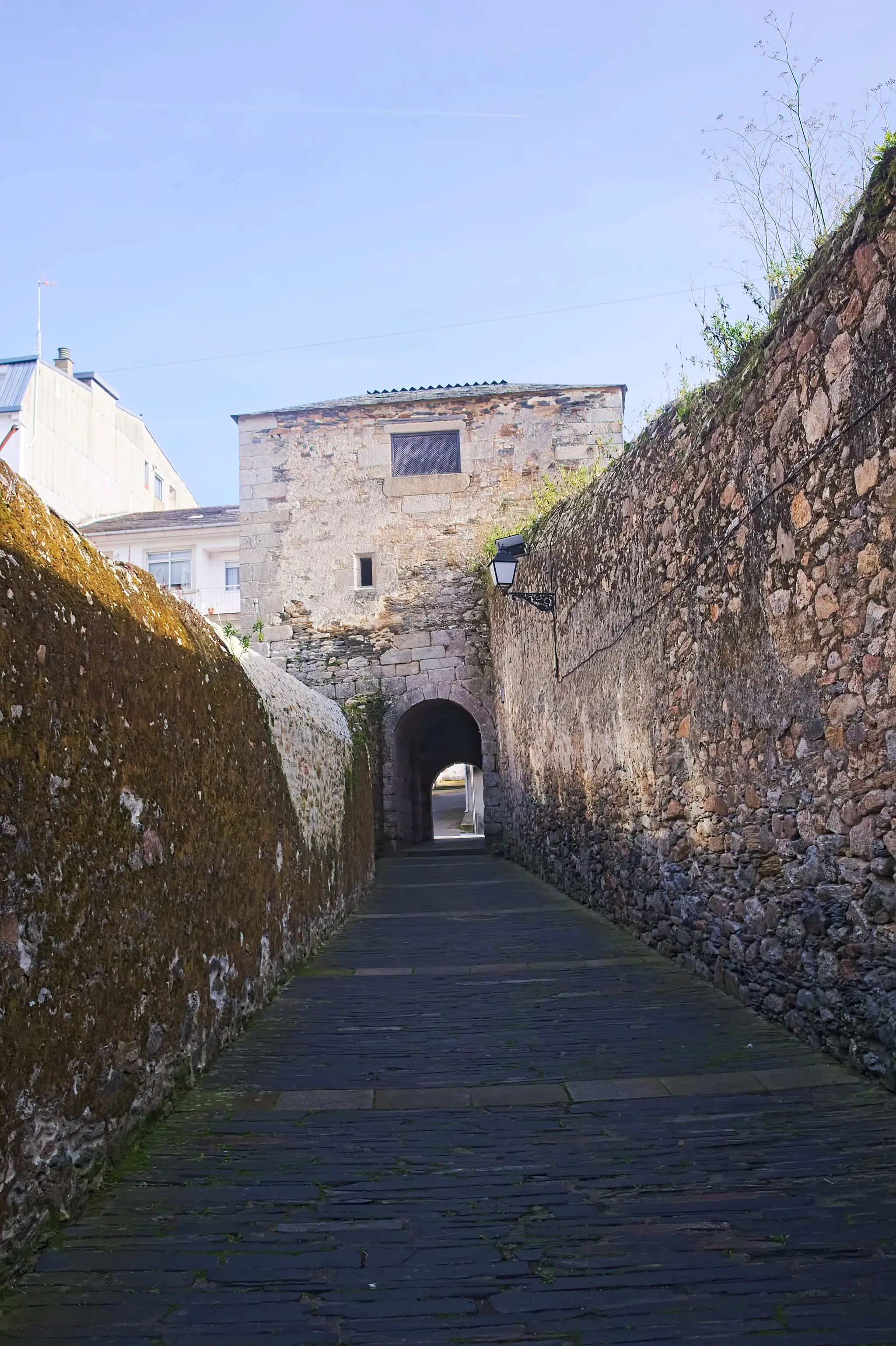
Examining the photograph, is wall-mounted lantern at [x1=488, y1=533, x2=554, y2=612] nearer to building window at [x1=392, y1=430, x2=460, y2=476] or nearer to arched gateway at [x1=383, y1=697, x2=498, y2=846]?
arched gateway at [x1=383, y1=697, x2=498, y2=846]

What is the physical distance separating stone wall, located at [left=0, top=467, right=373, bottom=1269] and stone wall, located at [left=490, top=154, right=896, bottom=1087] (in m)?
2.52

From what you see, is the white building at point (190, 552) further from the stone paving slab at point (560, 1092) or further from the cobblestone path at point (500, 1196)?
the stone paving slab at point (560, 1092)

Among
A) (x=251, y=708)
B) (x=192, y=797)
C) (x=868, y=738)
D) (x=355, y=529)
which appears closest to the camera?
(x=868, y=738)

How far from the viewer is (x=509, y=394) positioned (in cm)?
1673

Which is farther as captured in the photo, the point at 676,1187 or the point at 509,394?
the point at 509,394

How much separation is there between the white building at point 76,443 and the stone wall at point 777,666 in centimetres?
1710

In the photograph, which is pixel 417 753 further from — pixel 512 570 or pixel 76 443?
Answer: pixel 76 443

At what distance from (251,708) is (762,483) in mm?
2948

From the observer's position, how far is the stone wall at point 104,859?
2416 mm

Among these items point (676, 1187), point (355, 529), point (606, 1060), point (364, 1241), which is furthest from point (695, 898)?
point (355, 529)

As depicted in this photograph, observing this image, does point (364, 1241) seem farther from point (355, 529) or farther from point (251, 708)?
point (355, 529)

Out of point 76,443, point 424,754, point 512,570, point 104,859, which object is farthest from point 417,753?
point 104,859

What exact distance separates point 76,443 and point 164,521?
123 inches

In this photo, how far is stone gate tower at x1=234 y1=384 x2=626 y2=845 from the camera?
16359mm
